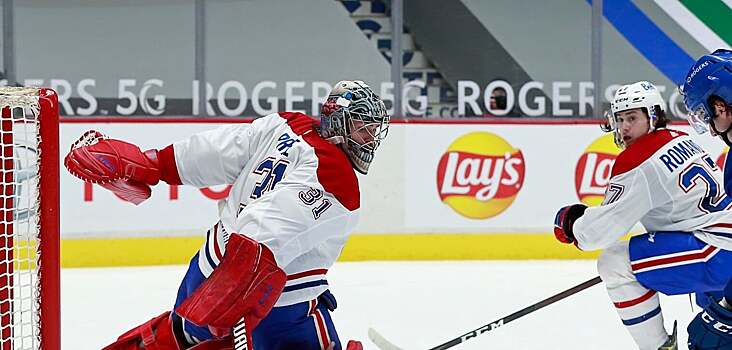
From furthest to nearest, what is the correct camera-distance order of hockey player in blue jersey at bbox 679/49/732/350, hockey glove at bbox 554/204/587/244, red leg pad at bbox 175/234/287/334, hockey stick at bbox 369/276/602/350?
hockey stick at bbox 369/276/602/350, hockey glove at bbox 554/204/587/244, hockey player in blue jersey at bbox 679/49/732/350, red leg pad at bbox 175/234/287/334

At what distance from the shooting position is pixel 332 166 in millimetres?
2086

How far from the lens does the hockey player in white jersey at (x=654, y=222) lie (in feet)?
9.09

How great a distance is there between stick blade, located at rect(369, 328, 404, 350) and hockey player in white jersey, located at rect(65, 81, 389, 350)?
109 cm

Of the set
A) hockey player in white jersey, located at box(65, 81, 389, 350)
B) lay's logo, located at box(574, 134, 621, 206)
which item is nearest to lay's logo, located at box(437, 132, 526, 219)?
lay's logo, located at box(574, 134, 621, 206)

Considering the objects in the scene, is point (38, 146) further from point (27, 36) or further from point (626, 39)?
point (626, 39)

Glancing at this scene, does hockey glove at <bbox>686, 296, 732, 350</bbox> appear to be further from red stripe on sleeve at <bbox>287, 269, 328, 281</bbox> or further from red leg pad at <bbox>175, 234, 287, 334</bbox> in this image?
red leg pad at <bbox>175, 234, 287, 334</bbox>

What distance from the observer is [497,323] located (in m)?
3.18

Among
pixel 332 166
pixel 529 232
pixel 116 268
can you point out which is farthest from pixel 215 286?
pixel 529 232

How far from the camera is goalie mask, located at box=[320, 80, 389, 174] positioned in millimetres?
2148

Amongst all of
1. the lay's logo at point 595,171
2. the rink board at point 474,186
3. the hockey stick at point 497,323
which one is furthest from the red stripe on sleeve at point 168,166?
the lay's logo at point 595,171

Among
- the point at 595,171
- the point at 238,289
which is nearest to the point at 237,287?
the point at 238,289

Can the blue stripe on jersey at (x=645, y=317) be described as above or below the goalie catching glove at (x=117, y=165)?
below

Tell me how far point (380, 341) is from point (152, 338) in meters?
1.27

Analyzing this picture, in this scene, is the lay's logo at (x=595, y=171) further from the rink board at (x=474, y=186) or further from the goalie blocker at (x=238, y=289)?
Result: the goalie blocker at (x=238, y=289)
